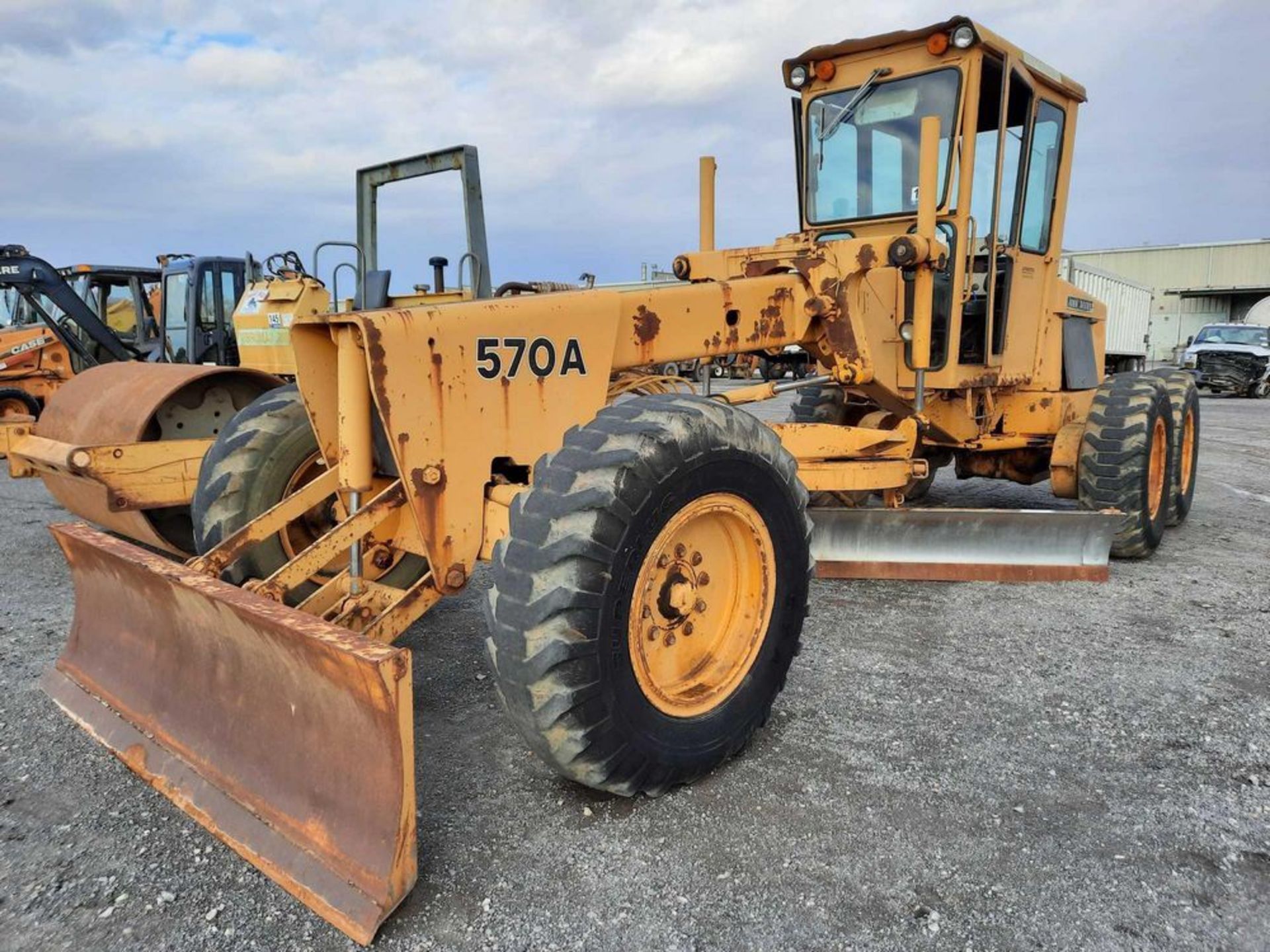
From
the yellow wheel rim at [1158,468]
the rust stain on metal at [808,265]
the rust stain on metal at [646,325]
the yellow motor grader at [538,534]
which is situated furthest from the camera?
the yellow wheel rim at [1158,468]

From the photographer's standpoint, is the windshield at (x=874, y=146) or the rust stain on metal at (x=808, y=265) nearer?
the rust stain on metal at (x=808, y=265)

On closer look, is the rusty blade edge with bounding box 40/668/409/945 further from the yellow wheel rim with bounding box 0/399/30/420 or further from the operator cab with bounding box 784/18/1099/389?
the yellow wheel rim with bounding box 0/399/30/420

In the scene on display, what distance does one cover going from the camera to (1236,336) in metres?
24.1

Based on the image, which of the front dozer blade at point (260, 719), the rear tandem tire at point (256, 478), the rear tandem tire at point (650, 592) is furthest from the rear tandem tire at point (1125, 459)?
the front dozer blade at point (260, 719)

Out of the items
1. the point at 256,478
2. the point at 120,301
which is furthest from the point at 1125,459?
the point at 120,301

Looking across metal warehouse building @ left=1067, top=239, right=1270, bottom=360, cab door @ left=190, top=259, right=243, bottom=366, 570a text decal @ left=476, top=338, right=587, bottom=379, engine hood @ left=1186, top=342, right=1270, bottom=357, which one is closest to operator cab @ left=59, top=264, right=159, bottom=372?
cab door @ left=190, top=259, right=243, bottom=366

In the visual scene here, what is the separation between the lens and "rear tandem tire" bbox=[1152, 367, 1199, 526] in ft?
21.2

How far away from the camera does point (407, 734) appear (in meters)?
2.27

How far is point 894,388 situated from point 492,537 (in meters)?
2.91

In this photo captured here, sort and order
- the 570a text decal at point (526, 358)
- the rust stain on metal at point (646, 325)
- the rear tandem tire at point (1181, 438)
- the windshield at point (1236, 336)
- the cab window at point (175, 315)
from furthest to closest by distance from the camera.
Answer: the windshield at point (1236, 336), the cab window at point (175, 315), the rear tandem tire at point (1181, 438), the rust stain on metal at point (646, 325), the 570a text decal at point (526, 358)

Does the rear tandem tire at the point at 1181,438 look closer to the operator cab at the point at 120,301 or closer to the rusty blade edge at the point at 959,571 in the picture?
the rusty blade edge at the point at 959,571

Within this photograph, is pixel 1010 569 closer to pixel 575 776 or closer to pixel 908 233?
pixel 908 233

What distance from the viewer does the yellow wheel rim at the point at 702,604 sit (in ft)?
9.48

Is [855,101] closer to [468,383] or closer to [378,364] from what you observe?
[468,383]
